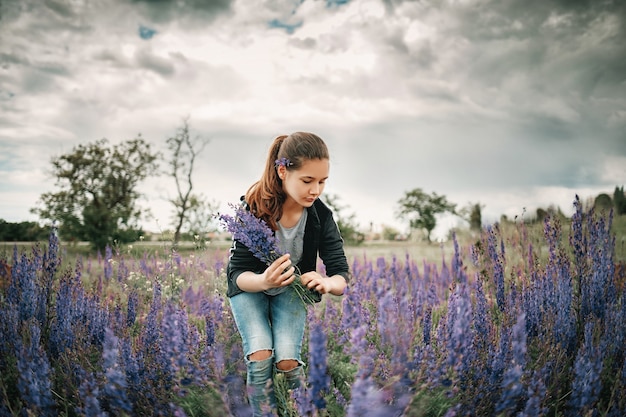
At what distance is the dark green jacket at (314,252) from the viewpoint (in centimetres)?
243

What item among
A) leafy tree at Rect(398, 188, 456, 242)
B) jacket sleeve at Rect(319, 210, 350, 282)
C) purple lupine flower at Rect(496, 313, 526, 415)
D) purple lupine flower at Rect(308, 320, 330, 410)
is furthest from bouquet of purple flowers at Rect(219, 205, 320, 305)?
leafy tree at Rect(398, 188, 456, 242)

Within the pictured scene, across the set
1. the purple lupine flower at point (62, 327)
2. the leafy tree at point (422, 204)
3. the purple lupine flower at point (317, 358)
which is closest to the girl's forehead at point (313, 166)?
the purple lupine flower at point (317, 358)

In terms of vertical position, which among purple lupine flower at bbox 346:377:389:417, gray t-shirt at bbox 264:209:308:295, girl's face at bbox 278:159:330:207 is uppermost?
girl's face at bbox 278:159:330:207

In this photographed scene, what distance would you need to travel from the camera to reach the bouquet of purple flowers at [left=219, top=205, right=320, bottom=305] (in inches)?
79.7

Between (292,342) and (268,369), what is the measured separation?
167 millimetres

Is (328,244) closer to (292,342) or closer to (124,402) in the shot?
(292,342)

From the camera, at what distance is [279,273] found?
6.47ft

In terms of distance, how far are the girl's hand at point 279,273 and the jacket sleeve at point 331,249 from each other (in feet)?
1.69

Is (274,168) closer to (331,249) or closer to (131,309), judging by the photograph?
(331,249)

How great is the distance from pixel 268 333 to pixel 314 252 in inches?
18.6

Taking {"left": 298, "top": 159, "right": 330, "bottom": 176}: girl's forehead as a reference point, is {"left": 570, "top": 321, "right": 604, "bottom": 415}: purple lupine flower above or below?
below

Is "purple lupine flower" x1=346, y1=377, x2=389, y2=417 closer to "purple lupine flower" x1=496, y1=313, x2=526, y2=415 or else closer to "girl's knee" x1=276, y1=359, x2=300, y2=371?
"purple lupine flower" x1=496, y1=313, x2=526, y2=415

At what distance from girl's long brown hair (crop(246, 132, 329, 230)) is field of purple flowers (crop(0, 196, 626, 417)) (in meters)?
0.58

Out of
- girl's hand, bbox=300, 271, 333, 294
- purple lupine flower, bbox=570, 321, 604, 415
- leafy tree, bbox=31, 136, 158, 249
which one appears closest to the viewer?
purple lupine flower, bbox=570, 321, 604, 415
